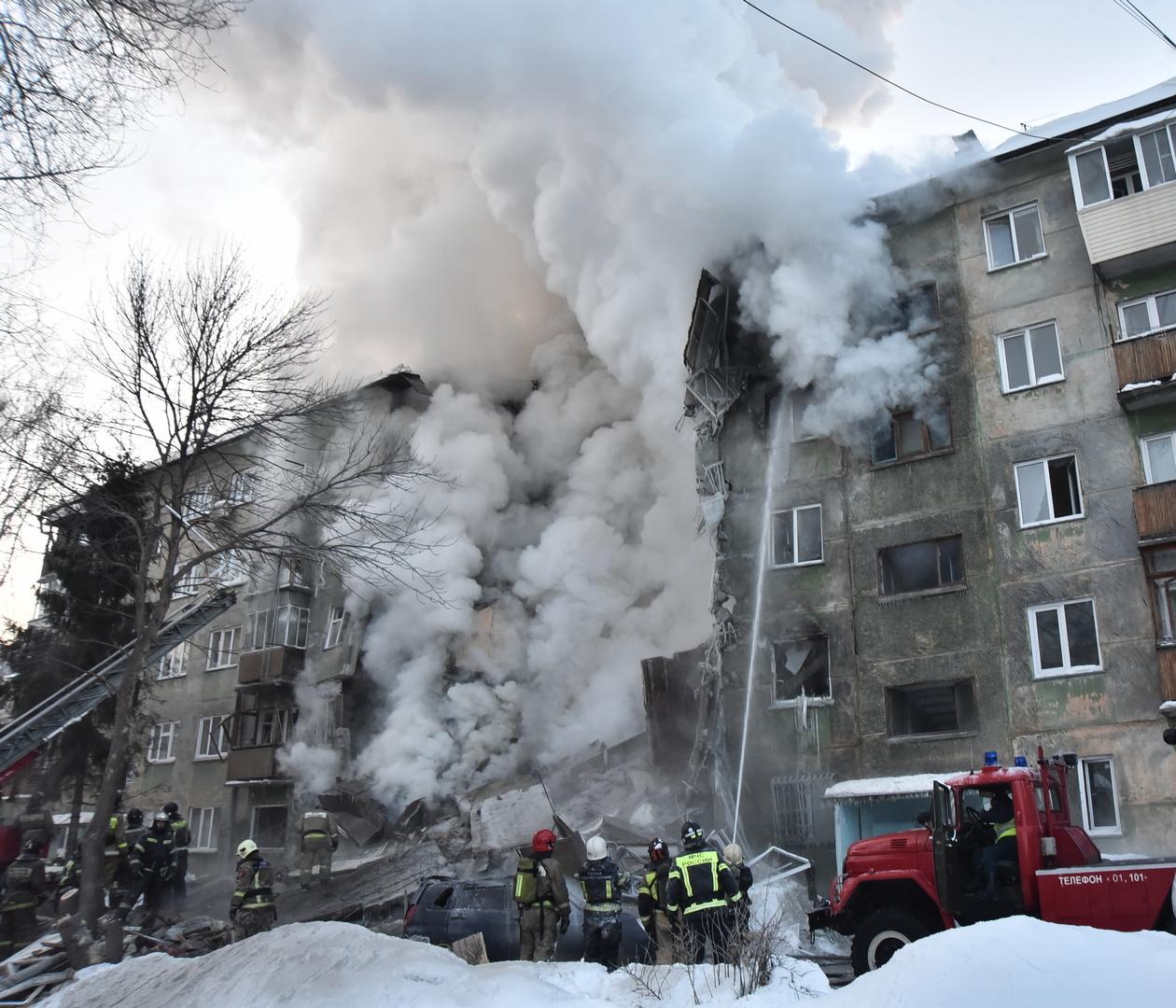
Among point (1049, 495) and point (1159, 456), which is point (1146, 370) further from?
point (1049, 495)

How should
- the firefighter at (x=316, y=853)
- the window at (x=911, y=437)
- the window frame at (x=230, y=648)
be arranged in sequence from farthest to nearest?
the window frame at (x=230, y=648) → the window at (x=911, y=437) → the firefighter at (x=316, y=853)

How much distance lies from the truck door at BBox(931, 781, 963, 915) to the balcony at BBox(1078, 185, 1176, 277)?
11.9 m

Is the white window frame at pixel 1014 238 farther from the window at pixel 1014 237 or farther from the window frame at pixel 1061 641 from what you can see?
the window frame at pixel 1061 641

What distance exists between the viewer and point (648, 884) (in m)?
9.47

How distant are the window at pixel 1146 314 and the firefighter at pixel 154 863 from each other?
1727 centimetres

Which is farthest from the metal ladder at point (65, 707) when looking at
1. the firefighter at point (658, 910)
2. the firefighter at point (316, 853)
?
the firefighter at point (658, 910)

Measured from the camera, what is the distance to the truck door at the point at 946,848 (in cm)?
865

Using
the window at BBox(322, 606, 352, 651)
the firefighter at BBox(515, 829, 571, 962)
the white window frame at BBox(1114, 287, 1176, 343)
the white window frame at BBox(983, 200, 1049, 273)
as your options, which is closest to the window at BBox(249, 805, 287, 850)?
the window at BBox(322, 606, 352, 651)

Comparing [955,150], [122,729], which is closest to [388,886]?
[122,729]

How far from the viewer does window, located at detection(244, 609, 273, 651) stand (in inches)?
1170

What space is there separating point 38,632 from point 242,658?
21.8 ft

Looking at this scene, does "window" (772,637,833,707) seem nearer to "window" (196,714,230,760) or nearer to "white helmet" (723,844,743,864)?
"white helmet" (723,844,743,864)

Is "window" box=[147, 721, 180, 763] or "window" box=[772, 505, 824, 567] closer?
"window" box=[772, 505, 824, 567]

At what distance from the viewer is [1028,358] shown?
18016 millimetres
